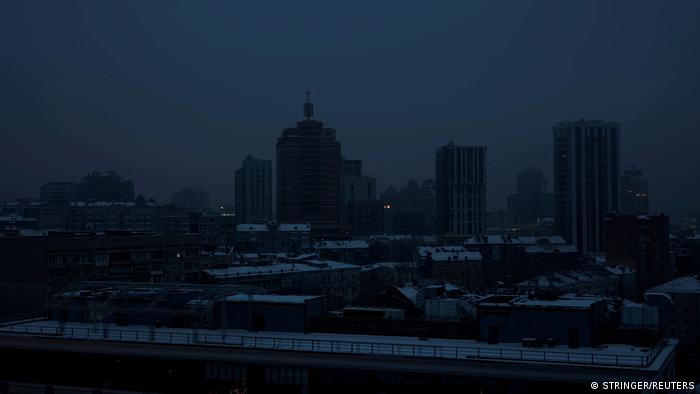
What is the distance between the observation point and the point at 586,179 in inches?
5448

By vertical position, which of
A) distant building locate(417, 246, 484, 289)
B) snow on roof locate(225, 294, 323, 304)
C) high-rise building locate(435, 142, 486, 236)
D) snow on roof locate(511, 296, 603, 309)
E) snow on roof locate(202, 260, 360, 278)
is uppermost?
high-rise building locate(435, 142, 486, 236)

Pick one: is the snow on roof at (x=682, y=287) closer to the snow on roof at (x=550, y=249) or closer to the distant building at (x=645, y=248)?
the distant building at (x=645, y=248)

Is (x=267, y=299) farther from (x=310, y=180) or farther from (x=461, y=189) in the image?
(x=461, y=189)

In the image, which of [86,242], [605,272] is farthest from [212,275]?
[605,272]

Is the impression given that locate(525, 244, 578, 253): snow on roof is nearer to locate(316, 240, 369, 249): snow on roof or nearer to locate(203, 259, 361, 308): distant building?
locate(316, 240, 369, 249): snow on roof

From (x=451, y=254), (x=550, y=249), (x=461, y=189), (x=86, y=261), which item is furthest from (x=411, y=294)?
(x=461, y=189)

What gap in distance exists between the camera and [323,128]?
15062cm

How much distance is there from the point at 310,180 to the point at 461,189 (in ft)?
129

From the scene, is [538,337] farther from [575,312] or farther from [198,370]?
[198,370]

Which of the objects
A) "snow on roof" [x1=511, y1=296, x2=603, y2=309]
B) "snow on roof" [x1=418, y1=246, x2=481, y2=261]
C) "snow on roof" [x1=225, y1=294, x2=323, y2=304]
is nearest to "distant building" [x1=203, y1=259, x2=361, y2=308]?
"snow on roof" [x1=418, y1=246, x2=481, y2=261]

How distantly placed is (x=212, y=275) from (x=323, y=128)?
93.2 metres

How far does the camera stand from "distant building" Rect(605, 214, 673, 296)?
89.8 m

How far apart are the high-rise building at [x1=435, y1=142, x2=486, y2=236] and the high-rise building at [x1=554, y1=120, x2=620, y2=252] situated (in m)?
26.7

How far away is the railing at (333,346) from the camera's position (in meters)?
23.8
